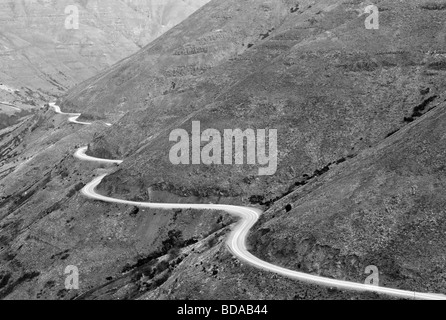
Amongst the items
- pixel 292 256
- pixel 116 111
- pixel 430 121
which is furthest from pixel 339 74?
pixel 116 111

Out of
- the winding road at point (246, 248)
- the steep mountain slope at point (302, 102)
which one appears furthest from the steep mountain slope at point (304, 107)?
the winding road at point (246, 248)

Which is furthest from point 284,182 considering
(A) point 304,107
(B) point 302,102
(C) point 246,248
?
(C) point 246,248

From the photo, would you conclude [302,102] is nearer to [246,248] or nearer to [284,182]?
[284,182]

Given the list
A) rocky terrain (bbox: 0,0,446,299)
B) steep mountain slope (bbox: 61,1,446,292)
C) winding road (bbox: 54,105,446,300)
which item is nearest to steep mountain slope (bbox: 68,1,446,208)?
steep mountain slope (bbox: 61,1,446,292)

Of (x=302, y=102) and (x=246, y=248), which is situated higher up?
(x=302, y=102)
